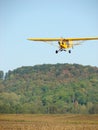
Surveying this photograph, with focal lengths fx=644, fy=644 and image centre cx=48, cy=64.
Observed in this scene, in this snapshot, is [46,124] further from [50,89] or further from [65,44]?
[50,89]

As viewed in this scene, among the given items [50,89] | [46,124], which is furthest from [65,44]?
[50,89]

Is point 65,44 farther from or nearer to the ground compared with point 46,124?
farther from the ground

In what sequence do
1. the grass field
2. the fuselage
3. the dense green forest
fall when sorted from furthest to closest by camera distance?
the dense green forest < the grass field < the fuselage

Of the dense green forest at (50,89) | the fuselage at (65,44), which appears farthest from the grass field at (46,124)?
the dense green forest at (50,89)

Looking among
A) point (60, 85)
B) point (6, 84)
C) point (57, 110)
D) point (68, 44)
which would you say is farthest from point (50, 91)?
point (68, 44)

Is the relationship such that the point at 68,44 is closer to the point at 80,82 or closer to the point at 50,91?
the point at 50,91

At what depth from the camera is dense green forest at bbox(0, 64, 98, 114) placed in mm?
123000

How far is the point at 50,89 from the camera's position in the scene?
15725cm

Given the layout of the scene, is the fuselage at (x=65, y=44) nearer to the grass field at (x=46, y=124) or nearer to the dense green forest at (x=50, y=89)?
the grass field at (x=46, y=124)

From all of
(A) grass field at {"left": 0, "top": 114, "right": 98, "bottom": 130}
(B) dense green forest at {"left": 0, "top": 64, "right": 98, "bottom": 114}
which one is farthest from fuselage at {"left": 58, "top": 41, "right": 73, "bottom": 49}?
(B) dense green forest at {"left": 0, "top": 64, "right": 98, "bottom": 114}

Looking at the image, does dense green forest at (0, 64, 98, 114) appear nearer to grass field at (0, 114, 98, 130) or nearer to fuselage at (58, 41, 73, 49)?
grass field at (0, 114, 98, 130)

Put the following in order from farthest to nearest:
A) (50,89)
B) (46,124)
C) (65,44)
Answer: (50,89)
(46,124)
(65,44)

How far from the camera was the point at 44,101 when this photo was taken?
137500mm

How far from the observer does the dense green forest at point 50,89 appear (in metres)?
123
